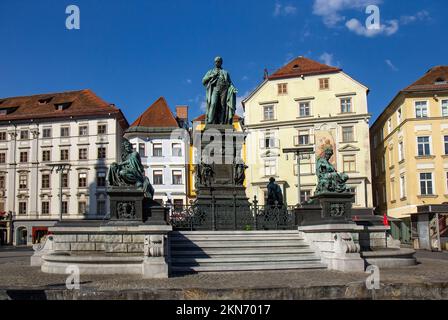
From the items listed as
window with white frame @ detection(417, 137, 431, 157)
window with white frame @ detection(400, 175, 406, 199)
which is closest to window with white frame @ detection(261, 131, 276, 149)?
window with white frame @ detection(400, 175, 406, 199)

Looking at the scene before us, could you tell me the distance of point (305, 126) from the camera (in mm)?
49500

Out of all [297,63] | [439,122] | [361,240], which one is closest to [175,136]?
[297,63]

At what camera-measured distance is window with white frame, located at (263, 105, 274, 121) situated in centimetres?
5047

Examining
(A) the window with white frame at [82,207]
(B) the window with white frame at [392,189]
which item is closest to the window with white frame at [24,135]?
(A) the window with white frame at [82,207]

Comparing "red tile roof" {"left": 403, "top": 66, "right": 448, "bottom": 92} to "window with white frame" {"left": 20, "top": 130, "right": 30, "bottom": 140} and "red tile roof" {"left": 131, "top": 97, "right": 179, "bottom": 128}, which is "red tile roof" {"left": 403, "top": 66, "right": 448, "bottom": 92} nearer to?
"red tile roof" {"left": 131, "top": 97, "right": 179, "bottom": 128}

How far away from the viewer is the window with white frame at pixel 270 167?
4984cm

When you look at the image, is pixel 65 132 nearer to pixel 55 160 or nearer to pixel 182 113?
pixel 55 160

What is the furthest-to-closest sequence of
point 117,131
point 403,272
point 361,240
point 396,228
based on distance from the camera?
1. point 117,131
2. point 396,228
3. point 361,240
4. point 403,272

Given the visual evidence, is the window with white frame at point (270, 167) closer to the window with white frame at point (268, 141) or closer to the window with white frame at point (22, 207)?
the window with white frame at point (268, 141)

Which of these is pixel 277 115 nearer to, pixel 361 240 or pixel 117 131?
pixel 117 131

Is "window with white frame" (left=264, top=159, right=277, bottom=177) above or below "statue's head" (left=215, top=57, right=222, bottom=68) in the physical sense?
below

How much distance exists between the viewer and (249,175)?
50.3 metres

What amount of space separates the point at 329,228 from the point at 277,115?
124 feet

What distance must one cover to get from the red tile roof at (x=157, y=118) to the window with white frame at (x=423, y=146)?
24.9 m
